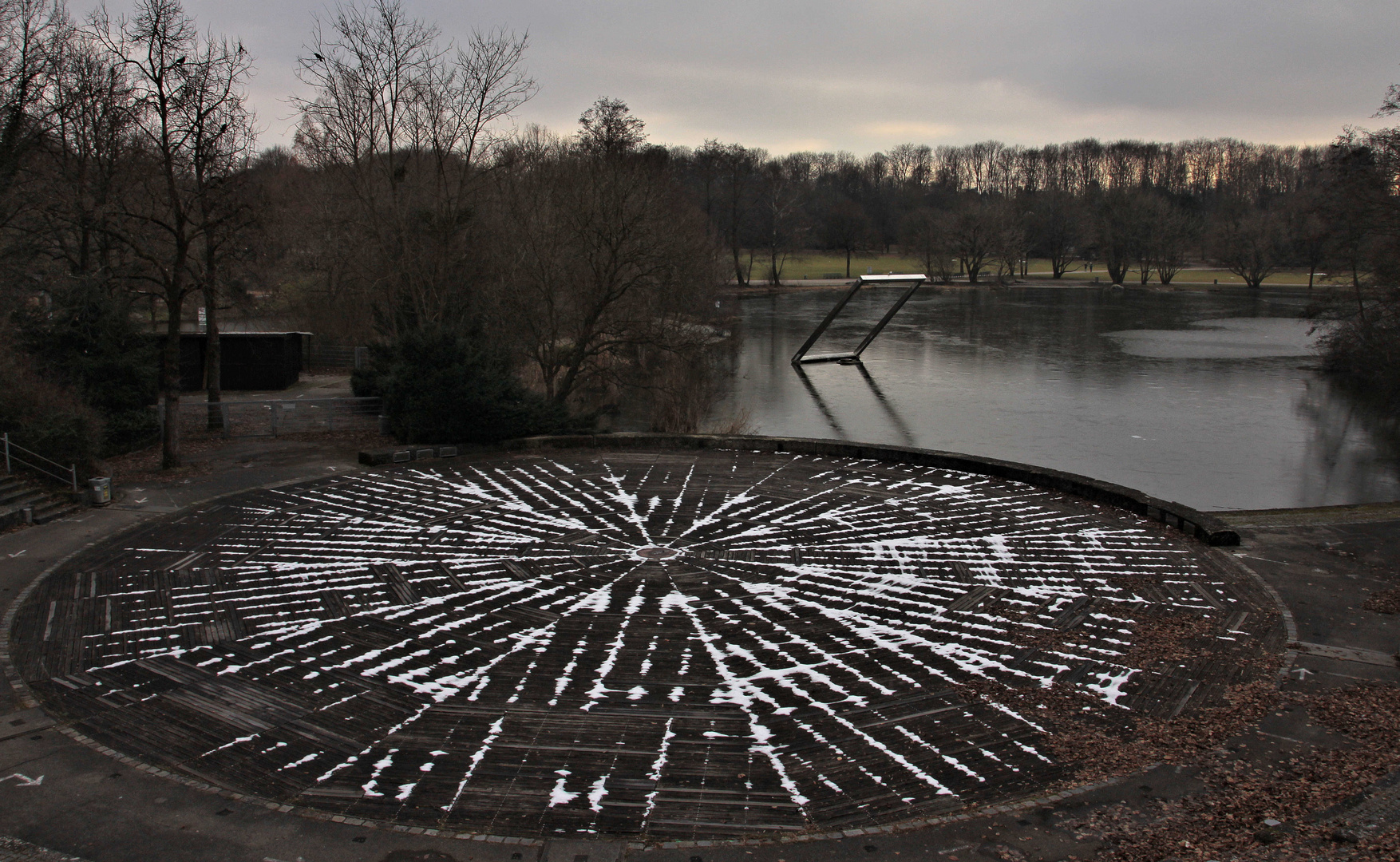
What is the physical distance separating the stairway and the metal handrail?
19 cm

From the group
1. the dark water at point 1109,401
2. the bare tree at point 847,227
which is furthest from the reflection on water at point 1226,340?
the bare tree at point 847,227

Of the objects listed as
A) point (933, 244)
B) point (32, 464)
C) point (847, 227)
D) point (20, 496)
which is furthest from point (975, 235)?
point (20, 496)

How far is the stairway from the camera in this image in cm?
1526

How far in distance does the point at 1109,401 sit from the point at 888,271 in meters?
73.5

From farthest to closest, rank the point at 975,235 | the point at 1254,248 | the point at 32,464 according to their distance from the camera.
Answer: the point at 975,235 → the point at 1254,248 → the point at 32,464

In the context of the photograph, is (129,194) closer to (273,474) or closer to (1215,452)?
(273,474)

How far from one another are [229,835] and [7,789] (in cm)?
219

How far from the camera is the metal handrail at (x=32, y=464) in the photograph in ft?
53.9

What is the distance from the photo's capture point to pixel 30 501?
1581cm

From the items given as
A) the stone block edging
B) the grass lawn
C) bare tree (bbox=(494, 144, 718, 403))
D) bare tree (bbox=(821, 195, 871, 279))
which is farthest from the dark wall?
bare tree (bbox=(821, 195, 871, 279))

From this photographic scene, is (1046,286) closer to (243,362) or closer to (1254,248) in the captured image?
(1254,248)

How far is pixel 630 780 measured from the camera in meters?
7.93

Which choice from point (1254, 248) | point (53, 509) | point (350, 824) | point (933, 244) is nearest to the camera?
point (350, 824)

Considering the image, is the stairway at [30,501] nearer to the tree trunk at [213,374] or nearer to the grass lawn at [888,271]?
the tree trunk at [213,374]
